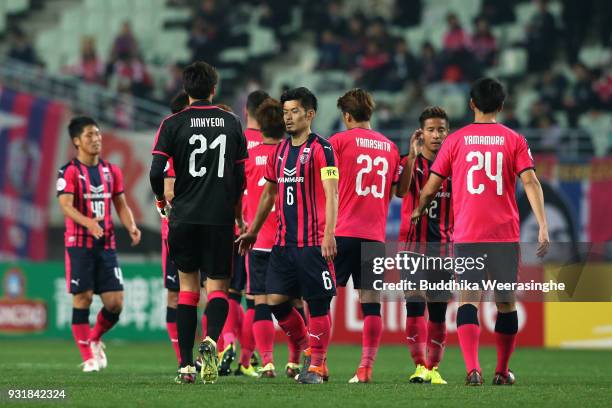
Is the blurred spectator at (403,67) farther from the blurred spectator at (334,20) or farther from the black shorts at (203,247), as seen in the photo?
the black shorts at (203,247)

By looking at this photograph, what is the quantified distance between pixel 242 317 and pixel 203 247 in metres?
2.77

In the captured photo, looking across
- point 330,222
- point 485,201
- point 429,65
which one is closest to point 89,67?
point 429,65

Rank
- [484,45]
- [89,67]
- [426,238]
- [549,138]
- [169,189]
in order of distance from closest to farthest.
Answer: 1. [426,238]
2. [169,189]
3. [549,138]
4. [484,45]
5. [89,67]

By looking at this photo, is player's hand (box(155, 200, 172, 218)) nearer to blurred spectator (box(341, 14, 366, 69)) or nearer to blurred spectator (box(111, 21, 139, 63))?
blurred spectator (box(341, 14, 366, 69))

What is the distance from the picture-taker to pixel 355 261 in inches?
357

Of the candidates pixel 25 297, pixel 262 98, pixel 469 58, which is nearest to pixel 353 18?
pixel 469 58

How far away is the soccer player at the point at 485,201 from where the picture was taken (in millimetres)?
8234

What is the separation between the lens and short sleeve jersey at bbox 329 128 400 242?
29.8ft

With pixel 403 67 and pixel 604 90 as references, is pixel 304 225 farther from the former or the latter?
pixel 403 67

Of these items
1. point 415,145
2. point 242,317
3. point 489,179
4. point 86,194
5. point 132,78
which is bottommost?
point 242,317

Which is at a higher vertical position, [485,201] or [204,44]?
[204,44]

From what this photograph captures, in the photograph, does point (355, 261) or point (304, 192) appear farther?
point (355, 261)

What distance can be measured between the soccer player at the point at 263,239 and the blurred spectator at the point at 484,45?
1253 cm

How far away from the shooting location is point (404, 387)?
841 centimetres
